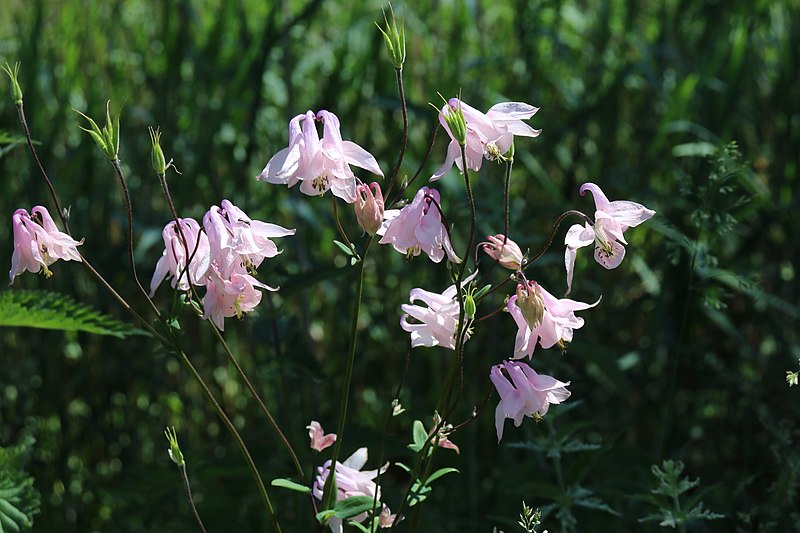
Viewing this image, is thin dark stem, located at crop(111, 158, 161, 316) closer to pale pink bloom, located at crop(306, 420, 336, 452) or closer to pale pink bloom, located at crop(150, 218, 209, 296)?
pale pink bloom, located at crop(150, 218, 209, 296)

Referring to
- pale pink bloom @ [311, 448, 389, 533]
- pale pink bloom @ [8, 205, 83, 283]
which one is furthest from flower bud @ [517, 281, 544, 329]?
pale pink bloom @ [8, 205, 83, 283]

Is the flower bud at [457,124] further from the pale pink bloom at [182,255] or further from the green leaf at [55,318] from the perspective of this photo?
the green leaf at [55,318]

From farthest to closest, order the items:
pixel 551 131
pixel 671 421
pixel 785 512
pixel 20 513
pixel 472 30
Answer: pixel 472 30
pixel 551 131
pixel 671 421
pixel 785 512
pixel 20 513

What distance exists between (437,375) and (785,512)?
2.67ft

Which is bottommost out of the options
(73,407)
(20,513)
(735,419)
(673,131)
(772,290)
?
(73,407)

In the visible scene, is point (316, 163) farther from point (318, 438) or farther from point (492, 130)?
point (318, 438)

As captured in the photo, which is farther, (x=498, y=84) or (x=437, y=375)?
(x=498, y=84)

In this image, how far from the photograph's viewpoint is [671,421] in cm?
262

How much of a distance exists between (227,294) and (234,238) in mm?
74

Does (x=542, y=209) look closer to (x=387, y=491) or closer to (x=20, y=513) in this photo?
(x=387, y=491)

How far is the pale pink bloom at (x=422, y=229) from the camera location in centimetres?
127

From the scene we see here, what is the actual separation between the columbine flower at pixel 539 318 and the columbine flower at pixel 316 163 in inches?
9.3

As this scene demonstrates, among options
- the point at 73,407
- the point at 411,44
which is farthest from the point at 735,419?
the point at 73,407

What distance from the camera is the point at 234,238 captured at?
1.29 m
